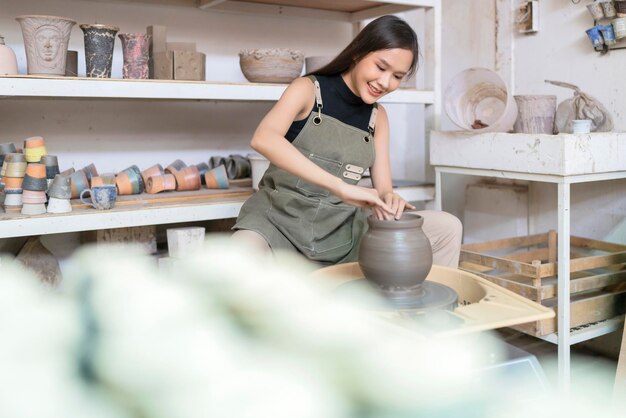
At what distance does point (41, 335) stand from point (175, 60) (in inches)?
87.1

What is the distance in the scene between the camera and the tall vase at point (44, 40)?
7.66 ft

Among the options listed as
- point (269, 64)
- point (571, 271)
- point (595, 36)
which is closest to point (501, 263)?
point (571, 271)

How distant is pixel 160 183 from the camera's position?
280 cm

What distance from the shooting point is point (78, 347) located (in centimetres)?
52

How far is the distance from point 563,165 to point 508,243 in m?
0.85

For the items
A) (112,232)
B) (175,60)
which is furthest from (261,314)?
(112,232)

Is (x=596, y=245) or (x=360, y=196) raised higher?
(x=360, y=196)

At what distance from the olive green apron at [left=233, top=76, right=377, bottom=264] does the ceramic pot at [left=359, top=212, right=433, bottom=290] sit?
593 mm

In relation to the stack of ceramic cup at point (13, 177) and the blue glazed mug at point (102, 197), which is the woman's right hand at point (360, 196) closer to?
the blue glazed mug at point (102, 197)

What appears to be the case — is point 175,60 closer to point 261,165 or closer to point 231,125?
point 261,165

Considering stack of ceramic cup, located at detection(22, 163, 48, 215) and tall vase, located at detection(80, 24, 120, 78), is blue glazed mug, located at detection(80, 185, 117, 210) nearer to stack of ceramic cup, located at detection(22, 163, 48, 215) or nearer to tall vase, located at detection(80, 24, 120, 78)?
stack of ceramic cup, located at detection(22, 163, 48, 215)

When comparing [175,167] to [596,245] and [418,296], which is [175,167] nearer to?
[418,296]

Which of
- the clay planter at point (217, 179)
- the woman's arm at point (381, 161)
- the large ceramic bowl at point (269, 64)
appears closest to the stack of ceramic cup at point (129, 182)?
the clay planter at point (217, 179)

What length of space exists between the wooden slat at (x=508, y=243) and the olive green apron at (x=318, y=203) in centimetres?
81
